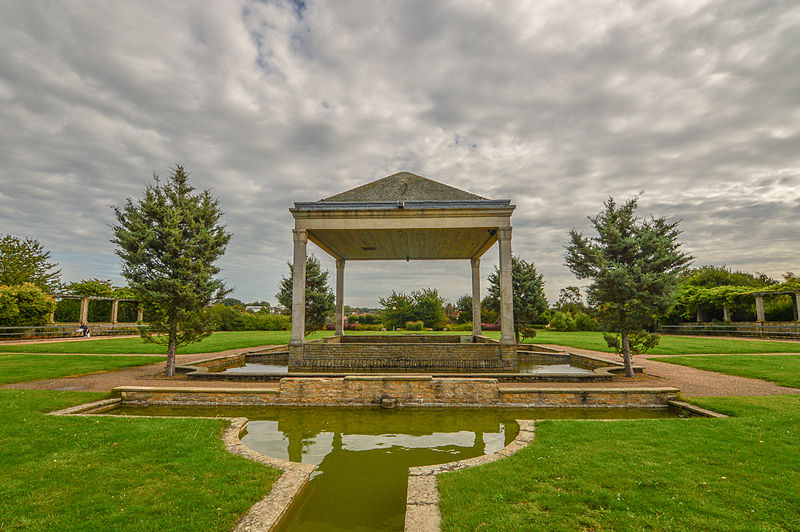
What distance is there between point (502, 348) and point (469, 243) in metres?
6.47

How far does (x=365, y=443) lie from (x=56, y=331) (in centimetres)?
3240

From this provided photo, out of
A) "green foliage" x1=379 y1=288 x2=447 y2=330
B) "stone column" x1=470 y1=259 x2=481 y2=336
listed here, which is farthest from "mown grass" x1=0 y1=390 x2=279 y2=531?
"green foliage" x1=379 y1=288 x2=447 y2=330

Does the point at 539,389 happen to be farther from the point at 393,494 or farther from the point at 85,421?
the point at 85,421

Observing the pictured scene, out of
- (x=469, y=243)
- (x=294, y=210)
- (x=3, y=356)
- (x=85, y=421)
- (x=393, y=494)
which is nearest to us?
(x=393, y=494)

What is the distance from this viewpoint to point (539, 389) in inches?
343

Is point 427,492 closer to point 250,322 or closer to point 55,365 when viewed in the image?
point 55,365

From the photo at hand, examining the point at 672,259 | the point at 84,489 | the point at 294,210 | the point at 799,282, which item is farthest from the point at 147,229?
the point at 799,282

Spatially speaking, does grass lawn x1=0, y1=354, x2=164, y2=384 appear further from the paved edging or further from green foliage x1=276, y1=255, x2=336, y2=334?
the paved edging

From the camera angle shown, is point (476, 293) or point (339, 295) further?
point (339, 295)

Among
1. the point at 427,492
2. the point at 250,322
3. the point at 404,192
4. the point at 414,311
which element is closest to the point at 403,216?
the point at 404,192

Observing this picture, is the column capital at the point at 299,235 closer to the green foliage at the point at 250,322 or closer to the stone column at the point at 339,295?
the stone column at the point at 339,295

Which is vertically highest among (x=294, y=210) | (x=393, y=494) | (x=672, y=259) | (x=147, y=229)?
(x=294, y=210)

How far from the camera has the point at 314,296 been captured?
2147cm

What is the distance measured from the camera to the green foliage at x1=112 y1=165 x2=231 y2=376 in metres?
11.8
